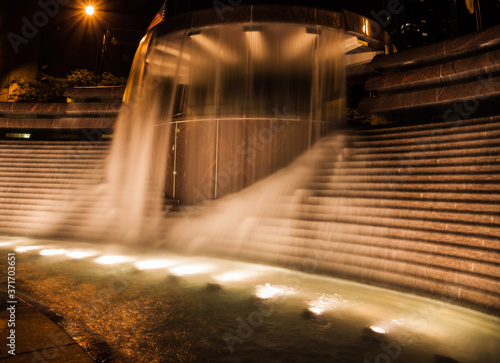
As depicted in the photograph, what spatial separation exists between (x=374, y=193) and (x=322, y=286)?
2555mm

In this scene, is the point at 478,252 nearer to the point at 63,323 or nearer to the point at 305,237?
the point at 305,237

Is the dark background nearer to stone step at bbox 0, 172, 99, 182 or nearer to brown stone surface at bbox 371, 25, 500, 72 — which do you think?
stone step at bbox 0, 172, 99, 182

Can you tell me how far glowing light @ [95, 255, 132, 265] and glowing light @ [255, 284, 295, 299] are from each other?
303 cm

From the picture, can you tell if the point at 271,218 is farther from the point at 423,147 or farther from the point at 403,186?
the point at 423,147

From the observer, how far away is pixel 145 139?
11.8 metres

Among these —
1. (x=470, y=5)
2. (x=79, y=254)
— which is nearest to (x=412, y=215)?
(x=79, y=254)

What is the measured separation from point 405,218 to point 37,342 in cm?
559

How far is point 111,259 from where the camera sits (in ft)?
22.7

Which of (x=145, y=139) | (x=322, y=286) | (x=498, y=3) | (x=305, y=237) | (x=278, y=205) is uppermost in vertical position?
(x=498, y=3)

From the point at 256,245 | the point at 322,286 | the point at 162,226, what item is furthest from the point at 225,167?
the point at 322,286

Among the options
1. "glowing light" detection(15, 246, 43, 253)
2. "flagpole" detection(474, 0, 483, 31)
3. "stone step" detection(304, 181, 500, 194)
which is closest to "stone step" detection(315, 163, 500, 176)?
"stone step" detection(304, 181, 500, 194)

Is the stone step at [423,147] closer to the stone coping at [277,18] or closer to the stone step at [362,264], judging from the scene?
the stone step at [362,264]

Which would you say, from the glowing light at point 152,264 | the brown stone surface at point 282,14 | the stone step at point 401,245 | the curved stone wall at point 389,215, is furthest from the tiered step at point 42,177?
the brown stone surface at point 282,14

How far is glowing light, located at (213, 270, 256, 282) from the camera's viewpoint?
5736 mm
